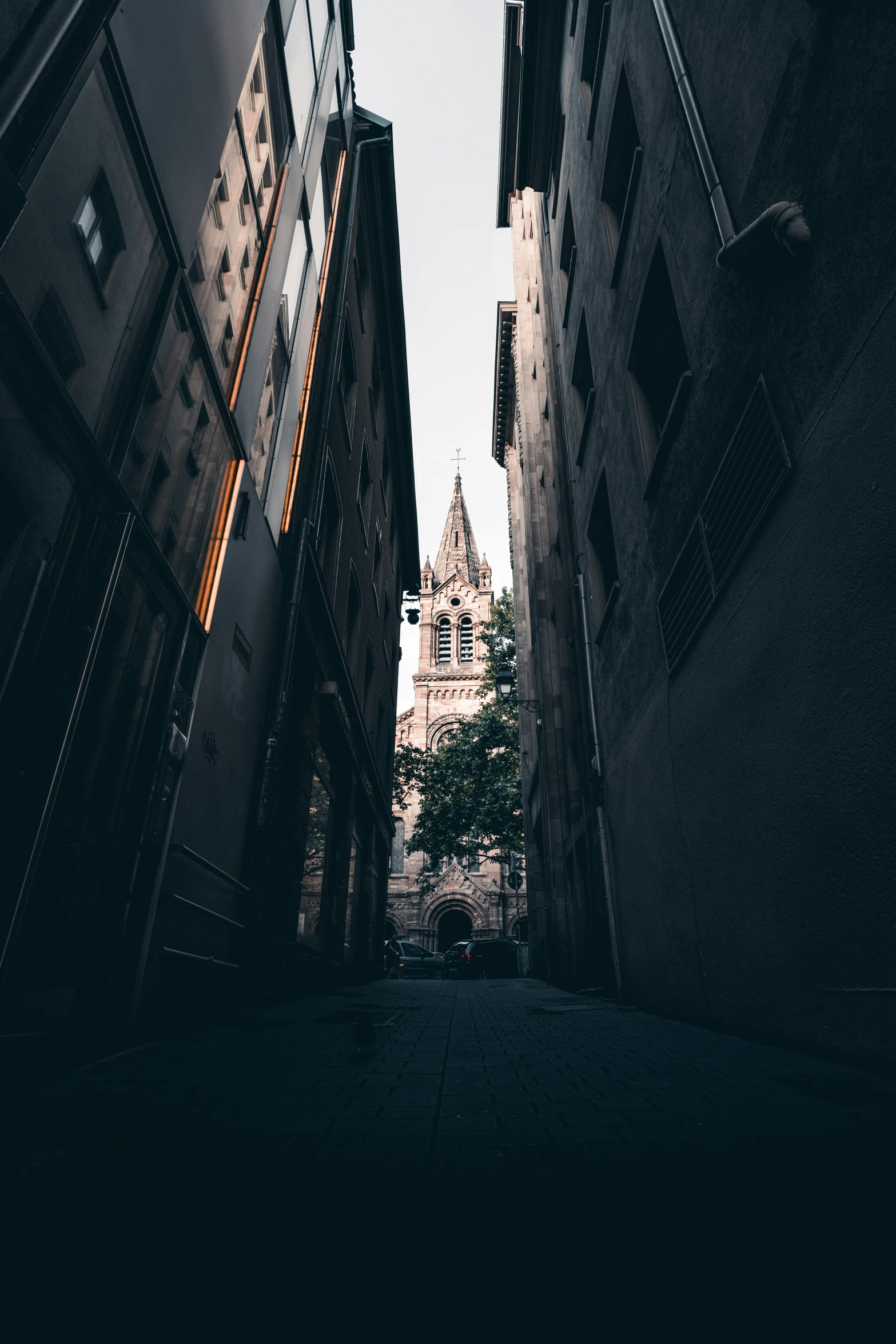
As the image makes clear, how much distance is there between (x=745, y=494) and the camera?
14.8 feet

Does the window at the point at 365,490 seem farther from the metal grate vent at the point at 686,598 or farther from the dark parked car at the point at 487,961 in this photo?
the dark parked car at the point at 487,961

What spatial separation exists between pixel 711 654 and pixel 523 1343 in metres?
4.44

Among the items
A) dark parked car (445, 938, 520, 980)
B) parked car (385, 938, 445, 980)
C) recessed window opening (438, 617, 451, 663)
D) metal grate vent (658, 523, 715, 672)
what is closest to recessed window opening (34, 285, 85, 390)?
metal grate vent (658, 523, 715, 672)

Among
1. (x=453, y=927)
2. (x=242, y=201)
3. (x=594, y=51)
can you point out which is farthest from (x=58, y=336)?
(x=453, y=927)

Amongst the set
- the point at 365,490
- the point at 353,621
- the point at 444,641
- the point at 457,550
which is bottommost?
the point at 353,621

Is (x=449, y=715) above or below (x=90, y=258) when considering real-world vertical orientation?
above

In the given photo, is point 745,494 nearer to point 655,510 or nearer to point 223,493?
point 655,510

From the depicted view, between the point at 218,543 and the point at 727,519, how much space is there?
4.67m

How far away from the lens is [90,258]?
175 inches

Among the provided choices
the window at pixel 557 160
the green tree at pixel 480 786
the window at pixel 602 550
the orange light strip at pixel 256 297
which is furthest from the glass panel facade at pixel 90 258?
the green tree at pixel 480 786

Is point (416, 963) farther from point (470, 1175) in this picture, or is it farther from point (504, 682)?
point (470, 1175)

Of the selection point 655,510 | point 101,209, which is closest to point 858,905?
point 655,510

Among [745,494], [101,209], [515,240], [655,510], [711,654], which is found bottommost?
[711,654]

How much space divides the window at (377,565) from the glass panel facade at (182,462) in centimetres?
1006
